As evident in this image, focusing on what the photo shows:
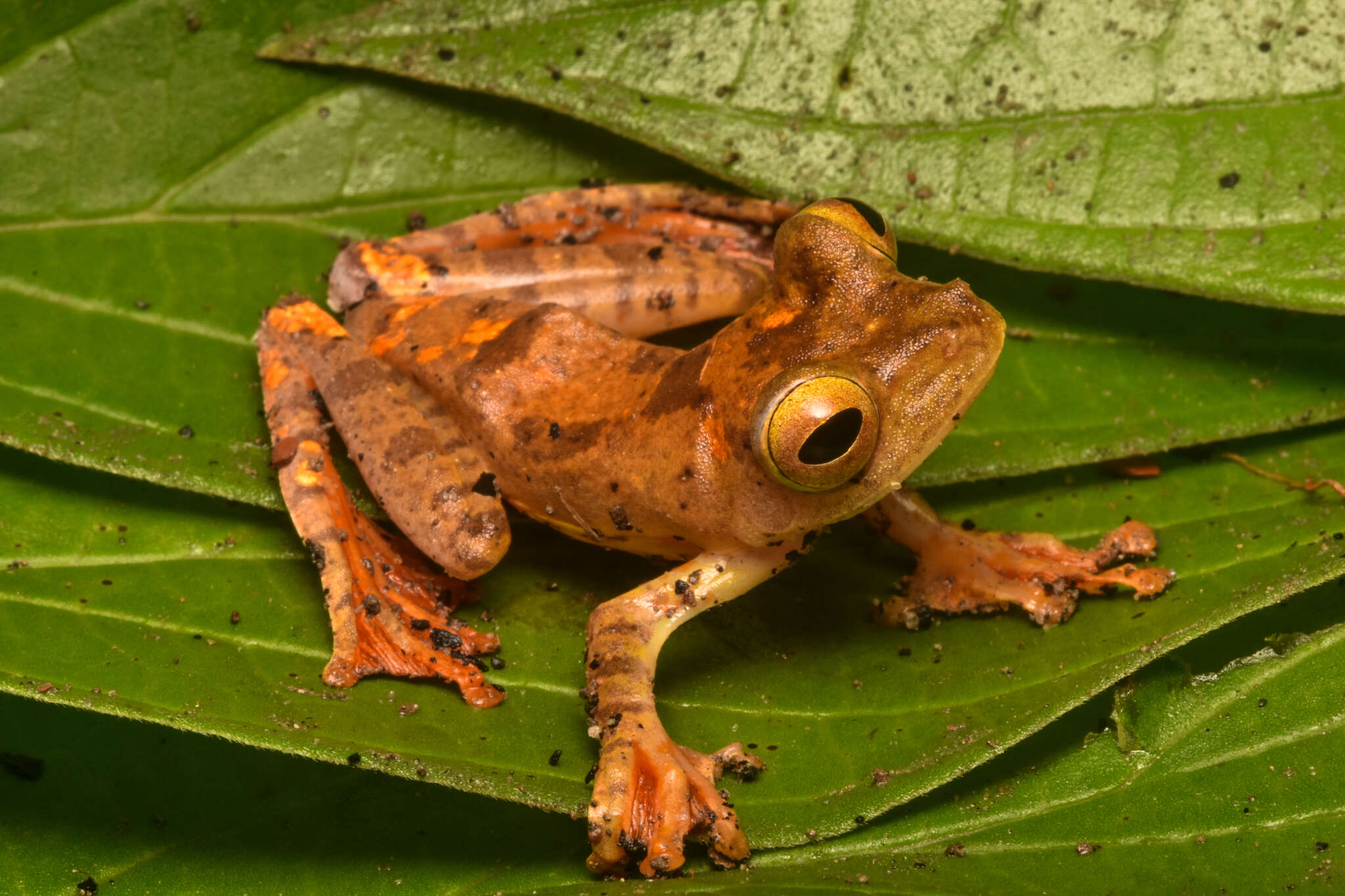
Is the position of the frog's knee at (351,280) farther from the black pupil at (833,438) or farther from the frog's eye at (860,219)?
the black pupil at (833,438)

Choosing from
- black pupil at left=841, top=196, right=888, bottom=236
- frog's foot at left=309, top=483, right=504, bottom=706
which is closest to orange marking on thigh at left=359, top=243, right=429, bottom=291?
frog's foot at left=309, top=483, right=504, bottom=706

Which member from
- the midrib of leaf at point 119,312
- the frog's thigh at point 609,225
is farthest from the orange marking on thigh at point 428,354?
the midrib of leaf at point 119,312

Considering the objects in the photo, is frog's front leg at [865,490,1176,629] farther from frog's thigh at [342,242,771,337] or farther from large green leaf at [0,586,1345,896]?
frog's thigh at [342,242,771,337]

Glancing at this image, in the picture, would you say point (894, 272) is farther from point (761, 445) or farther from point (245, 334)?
point (245, 334)

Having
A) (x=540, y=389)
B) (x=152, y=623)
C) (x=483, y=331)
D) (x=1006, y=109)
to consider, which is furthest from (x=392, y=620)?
(x=1006, y=109)

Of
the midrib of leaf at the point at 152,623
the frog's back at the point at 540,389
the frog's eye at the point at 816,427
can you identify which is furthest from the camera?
the frog's back at the point at 540,389

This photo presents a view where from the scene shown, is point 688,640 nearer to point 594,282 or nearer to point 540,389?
point 540,389
